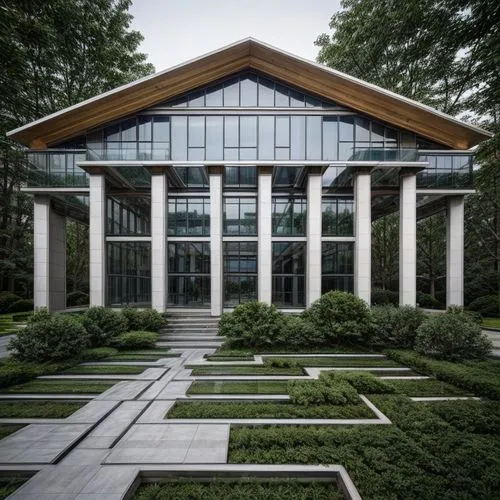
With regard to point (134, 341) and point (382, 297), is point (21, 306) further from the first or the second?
point (382, 297)

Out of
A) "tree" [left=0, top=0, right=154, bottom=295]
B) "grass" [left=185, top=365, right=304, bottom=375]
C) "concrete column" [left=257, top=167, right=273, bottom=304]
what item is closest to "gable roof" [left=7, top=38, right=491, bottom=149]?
"tree" [left=0, top=0, right=154, bottom=295]

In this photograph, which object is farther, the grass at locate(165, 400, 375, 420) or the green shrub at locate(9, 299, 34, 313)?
the green shrub at locate(9, 299, 34, 313)

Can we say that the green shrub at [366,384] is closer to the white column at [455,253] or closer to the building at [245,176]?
the building at [245,176]

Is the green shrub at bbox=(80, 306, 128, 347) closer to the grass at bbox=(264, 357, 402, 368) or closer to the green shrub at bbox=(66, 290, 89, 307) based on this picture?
the grass at bbox=(264, 357, 402, 368)

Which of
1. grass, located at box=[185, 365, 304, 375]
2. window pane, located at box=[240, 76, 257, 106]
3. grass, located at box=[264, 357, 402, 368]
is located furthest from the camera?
window pane, located at box=[240, 76, 257, 106]

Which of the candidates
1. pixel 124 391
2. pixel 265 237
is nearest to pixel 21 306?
pixel 265 237

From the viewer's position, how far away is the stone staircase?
15.8m

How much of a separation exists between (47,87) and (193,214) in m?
17.0

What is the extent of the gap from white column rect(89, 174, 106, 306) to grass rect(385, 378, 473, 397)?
18.8 metres

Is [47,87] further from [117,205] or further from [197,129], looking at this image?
[197,129]

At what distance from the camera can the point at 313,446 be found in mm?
6020

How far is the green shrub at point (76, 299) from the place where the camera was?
31881mm

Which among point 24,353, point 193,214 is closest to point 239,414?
point 24,353

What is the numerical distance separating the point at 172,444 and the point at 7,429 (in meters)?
4.19
